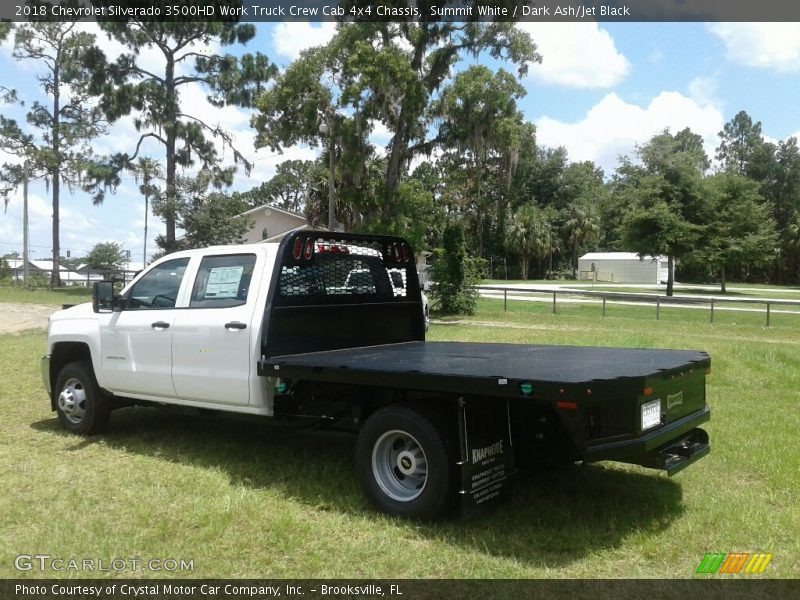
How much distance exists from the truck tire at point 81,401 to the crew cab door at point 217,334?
1.27 metres

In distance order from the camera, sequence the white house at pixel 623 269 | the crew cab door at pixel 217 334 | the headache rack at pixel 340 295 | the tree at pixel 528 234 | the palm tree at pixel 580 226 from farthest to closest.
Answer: the palm tree at pixel 580 226 < the tree at pixel 528 234 < the white house at pixel 623 269 < the headache rack at pixel 340 295 < the crew cab door at pixel 217 334

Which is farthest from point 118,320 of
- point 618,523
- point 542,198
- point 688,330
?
point 542,198

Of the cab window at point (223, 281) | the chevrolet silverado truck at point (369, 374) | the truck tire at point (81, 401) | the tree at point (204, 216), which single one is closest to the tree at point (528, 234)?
the tree at point (204, 216)

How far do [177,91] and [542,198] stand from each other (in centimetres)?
4627

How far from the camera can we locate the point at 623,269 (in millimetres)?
65875

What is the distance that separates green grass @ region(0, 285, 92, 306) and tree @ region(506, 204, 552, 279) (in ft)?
127

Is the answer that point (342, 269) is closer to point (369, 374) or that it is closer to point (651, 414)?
point (369, 374)

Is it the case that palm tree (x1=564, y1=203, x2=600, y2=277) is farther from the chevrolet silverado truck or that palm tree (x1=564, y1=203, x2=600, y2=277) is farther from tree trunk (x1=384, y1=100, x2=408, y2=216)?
the chevrolet silverado truck

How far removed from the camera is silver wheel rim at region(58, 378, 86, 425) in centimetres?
727

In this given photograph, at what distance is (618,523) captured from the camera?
4.88 m

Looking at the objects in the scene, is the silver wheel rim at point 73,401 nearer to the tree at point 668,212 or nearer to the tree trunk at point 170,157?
the tree trunk at point 170,157

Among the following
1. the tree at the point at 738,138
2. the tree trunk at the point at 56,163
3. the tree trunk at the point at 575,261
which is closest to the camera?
the tree trunk at the point at 56,163

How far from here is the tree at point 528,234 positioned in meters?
66.1

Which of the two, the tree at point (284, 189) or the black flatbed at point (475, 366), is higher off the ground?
the tree at point (284, 189)
